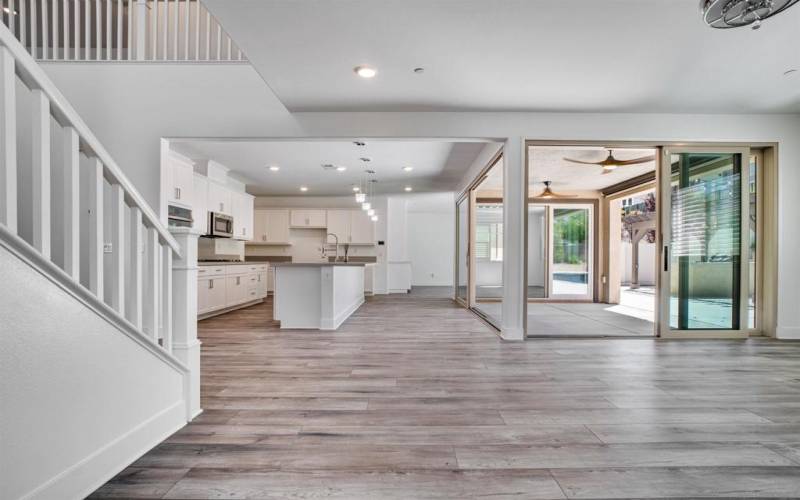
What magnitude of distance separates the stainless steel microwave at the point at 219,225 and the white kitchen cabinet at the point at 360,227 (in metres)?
3.16

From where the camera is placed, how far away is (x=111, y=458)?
1.51 metres

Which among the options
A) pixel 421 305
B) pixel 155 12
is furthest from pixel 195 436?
pixel 421 305

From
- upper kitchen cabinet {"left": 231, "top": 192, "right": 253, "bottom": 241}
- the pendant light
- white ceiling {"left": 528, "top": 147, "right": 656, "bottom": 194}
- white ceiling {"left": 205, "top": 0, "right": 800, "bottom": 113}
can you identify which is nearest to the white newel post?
white ceiling {"left": 205, "top": 0, "right": 800, "bottom": 113}

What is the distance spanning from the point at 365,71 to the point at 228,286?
4.54 m

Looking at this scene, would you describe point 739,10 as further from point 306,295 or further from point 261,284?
point 261,284

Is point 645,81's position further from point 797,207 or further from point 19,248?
point 19,248

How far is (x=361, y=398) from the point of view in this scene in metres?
2.41

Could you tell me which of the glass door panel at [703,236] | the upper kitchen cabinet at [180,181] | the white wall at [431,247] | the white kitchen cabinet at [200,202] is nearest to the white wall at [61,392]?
the upper kitchen cabinet at [180,181]

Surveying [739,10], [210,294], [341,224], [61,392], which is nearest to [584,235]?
[341,224]

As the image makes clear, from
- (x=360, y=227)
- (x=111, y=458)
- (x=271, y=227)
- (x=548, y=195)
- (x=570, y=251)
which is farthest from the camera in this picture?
(x=360, y=227)

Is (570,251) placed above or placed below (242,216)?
below

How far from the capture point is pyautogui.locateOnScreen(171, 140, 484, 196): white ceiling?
5.29 m

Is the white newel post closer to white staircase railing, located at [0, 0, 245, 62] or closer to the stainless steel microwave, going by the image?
white staircase railing, located at [0, 0, 245, 62]

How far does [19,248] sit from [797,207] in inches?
256
